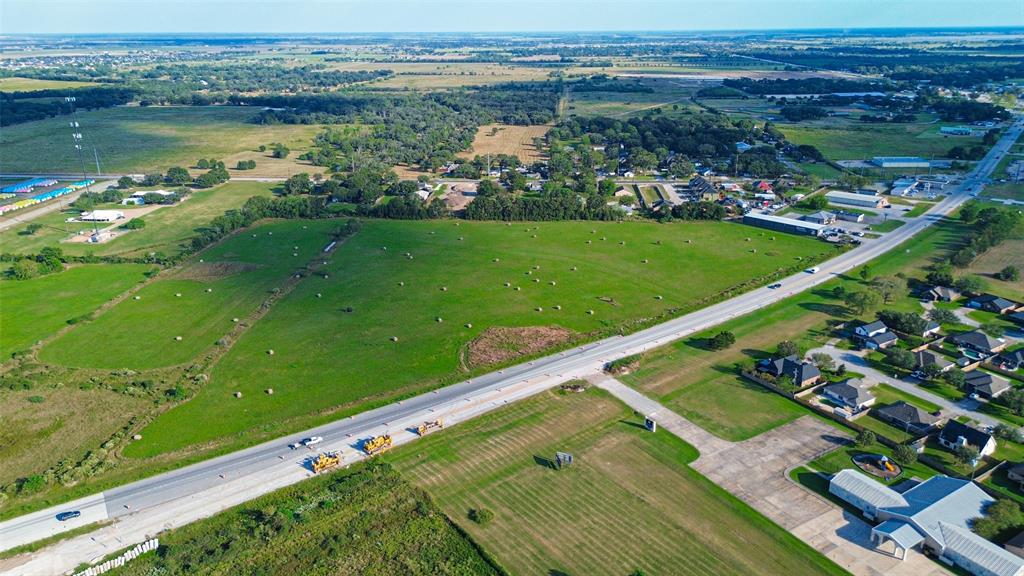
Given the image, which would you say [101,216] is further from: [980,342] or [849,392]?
[980,342]

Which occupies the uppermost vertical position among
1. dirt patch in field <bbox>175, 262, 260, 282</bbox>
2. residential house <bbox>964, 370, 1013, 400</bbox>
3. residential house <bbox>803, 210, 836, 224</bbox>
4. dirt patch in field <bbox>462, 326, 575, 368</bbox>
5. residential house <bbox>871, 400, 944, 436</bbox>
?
residential house <bbox>803, 210, 836, 224</bbox>

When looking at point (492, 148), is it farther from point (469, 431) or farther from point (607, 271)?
point (469, 431)

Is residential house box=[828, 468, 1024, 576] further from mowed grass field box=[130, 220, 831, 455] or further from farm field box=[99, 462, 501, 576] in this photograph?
mowed grass field box=[130, 220, 831, 455]

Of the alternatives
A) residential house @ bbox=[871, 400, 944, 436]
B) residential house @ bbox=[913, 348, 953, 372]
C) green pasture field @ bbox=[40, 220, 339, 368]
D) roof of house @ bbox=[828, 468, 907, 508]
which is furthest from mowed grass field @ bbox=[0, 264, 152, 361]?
residential house @ bbox=[913, 348, 953, 372]

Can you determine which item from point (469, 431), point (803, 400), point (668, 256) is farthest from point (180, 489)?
point (668, 256)

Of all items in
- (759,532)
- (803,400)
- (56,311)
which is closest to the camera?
(759,532)
